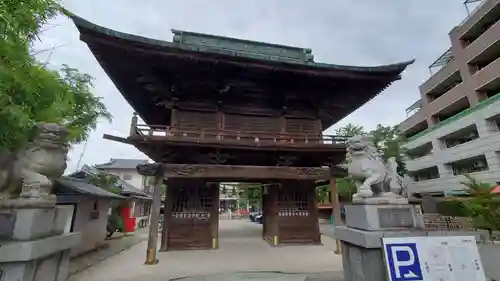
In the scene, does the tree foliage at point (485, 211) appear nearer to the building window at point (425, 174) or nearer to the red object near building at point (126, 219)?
the red object near building at point (126, 219)

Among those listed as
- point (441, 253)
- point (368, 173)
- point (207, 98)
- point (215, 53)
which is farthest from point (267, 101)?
point (441, 253)

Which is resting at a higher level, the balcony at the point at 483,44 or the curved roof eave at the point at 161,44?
the balcony at the point at 483,44

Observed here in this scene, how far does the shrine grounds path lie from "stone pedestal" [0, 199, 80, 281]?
8.57 feet

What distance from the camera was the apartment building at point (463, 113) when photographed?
54.2 feet

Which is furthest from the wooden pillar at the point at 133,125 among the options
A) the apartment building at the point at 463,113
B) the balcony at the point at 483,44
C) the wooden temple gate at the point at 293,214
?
the balcony at the point at 483,44

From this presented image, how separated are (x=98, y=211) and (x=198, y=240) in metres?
5.14

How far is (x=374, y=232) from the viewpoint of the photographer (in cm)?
343

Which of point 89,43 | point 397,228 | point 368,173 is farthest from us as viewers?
point 89,43

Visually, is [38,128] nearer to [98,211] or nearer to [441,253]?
[441,253]

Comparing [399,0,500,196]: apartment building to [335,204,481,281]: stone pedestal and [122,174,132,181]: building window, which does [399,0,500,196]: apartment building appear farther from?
[122,174,132,181]: building window

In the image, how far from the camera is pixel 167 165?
261 inches

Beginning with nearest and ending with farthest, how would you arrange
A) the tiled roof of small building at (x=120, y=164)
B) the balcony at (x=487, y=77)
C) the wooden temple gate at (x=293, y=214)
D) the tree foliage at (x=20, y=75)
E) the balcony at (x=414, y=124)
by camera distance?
the tree foliage at (x=20, y=75) → the wooden temple gate at (x=293, y=214) → the balcony at (x=487, y=77) → the balcony at (x=414, y=124) → the tiled roof of small building at (x=120, y=164)

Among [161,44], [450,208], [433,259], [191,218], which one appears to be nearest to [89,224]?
[191,218]

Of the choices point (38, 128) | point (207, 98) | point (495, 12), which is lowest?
point (38, 128)
